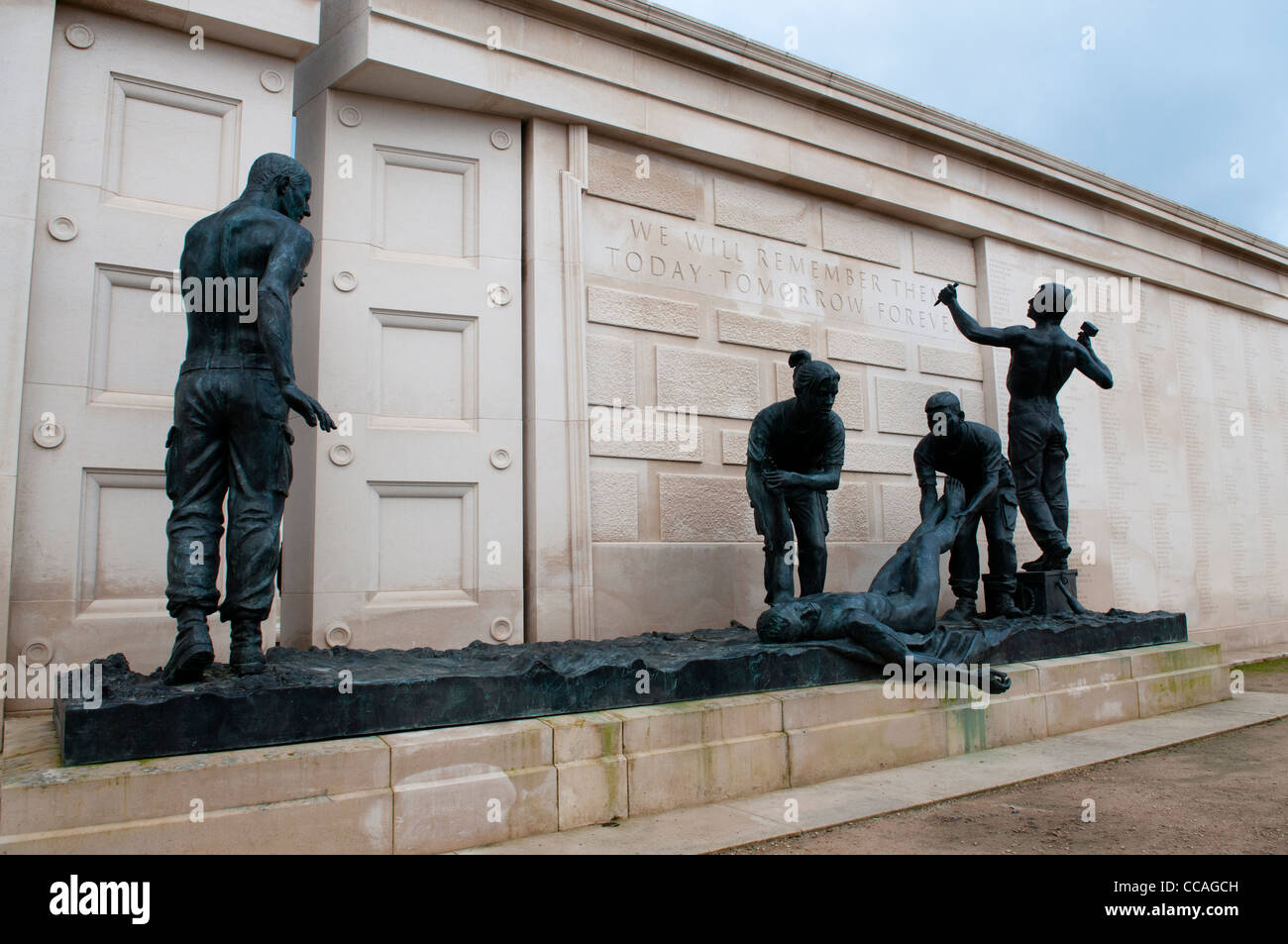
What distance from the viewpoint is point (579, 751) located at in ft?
13.2

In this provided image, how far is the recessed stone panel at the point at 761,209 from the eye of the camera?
773 cm

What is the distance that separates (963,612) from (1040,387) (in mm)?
1986

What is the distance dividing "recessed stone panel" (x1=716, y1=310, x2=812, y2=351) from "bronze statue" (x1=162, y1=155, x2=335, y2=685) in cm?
403

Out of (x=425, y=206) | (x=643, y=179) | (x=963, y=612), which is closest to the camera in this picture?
(x=425, y=206)

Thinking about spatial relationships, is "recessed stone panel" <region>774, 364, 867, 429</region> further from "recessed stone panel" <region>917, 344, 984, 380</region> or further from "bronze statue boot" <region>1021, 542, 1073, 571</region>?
"bronze statue boot" <region>1021, 542, 1073, 571</region>

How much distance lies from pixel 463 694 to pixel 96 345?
3.17 metres

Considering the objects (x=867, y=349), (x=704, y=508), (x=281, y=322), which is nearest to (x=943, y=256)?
(x=867, y=349)

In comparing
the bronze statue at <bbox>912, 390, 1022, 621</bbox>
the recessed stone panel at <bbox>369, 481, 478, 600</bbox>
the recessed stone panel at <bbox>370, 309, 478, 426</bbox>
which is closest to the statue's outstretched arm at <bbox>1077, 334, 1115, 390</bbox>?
the bronze statue at <bbox>912, 390, 1022, 621</bbox>

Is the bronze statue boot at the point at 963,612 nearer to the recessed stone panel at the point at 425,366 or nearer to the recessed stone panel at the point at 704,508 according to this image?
the recessed stone panel at the point at 704,508

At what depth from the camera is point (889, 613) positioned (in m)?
5.36

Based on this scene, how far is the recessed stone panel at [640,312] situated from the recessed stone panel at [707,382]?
0.19 meters

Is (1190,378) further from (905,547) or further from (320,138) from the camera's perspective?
(320,138)

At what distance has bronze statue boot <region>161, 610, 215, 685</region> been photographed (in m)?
3.72

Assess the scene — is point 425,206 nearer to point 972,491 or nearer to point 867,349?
point 867,349
